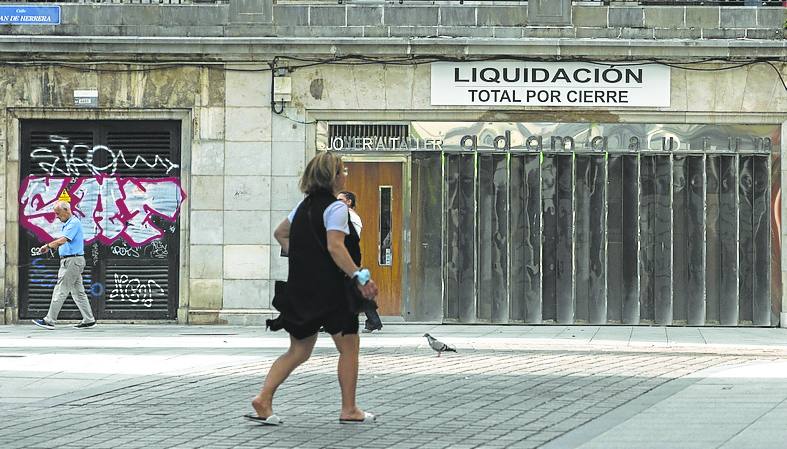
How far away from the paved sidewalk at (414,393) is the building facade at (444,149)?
2750 mm

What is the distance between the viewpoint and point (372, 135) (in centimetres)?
1945

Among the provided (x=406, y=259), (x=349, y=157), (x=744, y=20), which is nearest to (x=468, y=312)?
(x=406, y=259)

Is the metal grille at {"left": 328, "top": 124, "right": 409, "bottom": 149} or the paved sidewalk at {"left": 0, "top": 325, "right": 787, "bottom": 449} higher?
the metal grille at {"left": 328, "top": 124, "right": 409, "bottom": 149}

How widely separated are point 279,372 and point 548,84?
1156cm

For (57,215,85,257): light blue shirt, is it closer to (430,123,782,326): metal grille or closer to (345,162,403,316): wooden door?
(345,162,403,316): wooden door

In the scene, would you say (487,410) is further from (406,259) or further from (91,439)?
(406,259)

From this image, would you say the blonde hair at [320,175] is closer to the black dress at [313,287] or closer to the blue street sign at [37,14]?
the black dress at [313,287]

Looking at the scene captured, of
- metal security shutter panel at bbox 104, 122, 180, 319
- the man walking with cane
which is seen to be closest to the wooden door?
metal security shutter panel at bbox 104, 122, 180, 319

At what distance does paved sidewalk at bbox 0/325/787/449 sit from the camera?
8047mm

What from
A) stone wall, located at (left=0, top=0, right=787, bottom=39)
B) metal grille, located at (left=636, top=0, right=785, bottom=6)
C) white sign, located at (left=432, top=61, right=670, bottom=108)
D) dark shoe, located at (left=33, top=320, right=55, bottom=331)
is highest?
metal grille, located at (left=636, top=0, right=785, bottom=6)

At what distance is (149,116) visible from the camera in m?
19.5

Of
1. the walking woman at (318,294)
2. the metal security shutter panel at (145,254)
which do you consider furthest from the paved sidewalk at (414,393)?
the metal security shutter panel at (145,254)

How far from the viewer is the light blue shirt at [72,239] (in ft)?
60.0

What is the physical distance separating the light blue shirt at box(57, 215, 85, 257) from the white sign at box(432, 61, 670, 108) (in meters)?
4.97
